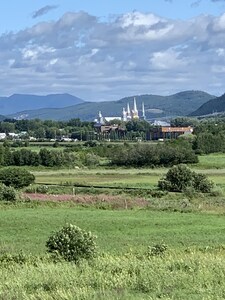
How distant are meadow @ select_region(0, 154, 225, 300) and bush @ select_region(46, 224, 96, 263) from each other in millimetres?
418

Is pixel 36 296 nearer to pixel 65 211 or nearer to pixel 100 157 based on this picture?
pixel 65 211

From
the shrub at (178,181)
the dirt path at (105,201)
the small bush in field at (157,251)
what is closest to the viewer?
the small bush in field at (157,251)

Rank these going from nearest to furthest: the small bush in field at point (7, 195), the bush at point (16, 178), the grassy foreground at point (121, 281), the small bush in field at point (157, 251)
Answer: the grassy foreground at point (121, 281) → the small bush in field at point (157, 251) → the small bush in field at point (7, 195) → the bush at point (16, 178)

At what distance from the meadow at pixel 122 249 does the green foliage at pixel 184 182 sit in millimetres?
1803

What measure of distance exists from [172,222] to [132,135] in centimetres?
15611

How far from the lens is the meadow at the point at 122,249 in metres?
10.8

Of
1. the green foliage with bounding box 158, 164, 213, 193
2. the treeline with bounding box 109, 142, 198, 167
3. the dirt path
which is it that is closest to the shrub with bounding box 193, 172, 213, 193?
the green foliage with bounding box 158, 164, 213, 193

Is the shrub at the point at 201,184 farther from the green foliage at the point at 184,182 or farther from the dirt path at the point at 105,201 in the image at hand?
the dirt path at the point at 105,201

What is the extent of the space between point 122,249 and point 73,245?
7128 mm

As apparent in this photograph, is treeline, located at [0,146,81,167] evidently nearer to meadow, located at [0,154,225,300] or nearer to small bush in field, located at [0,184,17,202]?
meadow, located at [0,154,225,300]

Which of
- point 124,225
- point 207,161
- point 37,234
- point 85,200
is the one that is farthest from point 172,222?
point 207,161

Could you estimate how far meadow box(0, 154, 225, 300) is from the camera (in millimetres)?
10828

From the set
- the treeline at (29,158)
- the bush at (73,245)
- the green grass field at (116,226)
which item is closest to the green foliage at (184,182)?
the green grass field at (116,226)

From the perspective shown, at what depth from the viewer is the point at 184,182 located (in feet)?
199
